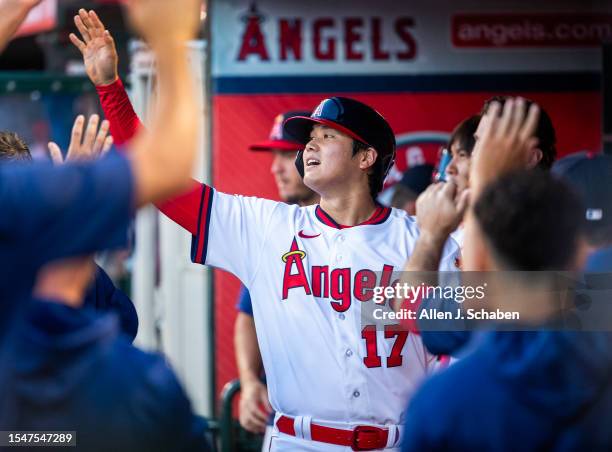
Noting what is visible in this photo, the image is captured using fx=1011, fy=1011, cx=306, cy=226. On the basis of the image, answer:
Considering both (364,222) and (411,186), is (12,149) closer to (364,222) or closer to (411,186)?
(364,222)

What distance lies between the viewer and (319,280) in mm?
3301

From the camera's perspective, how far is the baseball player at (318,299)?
323cm

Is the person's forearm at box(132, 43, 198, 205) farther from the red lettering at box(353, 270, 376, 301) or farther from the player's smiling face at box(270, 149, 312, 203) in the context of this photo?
the player's smiling face at box(270, 149, 312, 203)

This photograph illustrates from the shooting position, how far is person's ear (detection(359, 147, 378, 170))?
11.7ft

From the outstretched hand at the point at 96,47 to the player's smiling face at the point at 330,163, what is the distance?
31.3 inches

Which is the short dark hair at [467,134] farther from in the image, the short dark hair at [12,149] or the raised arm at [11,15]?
the raised arm at [11,15]

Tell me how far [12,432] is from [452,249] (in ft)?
6.09

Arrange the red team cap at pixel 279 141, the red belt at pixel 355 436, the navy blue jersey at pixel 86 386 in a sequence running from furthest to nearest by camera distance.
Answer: the red team cap at pixel 279 141
the red belt at pixel 355 436
the navy blue jersey at pixel 86 386

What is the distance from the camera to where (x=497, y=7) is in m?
5.46

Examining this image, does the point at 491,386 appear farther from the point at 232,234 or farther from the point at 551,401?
the point at 232,234

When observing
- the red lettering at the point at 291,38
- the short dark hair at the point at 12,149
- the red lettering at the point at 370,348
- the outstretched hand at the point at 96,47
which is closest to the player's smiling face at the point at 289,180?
the red lettering at the point at 291,38

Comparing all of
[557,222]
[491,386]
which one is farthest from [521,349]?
[557,222]

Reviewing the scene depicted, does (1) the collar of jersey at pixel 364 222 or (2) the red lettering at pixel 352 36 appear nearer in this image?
(1) the collar of jersey at pixel 364 222

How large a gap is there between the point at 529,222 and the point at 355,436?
4.73 ft
